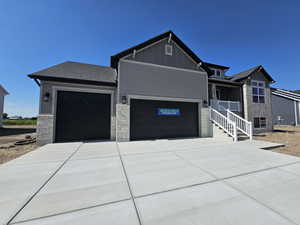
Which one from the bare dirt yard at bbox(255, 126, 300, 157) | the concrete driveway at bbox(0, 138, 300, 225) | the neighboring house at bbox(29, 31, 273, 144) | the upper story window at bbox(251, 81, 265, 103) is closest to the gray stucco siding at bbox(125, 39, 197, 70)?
the neighboring house at bbox(29, 31, 273, 144)

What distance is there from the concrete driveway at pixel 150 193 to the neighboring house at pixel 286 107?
24.1 metres

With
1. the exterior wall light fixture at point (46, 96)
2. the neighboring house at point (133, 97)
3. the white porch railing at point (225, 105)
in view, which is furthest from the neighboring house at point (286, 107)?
the exterior wall light fixture at point (46, 96)

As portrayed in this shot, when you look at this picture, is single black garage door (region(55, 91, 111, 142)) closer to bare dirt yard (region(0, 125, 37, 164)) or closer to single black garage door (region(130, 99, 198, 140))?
bare dirt yard (region(0, 125, 37, 164))

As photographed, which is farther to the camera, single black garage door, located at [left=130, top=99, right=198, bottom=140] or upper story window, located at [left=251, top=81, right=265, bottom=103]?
upper story window, located at [left=251, top=81, right=265, bottom=103]

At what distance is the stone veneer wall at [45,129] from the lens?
707cm

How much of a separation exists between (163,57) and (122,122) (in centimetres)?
552

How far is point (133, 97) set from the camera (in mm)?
8414

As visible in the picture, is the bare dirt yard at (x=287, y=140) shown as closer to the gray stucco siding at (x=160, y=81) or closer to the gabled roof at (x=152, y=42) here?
the gray stucco siding at (x=160, y=81)

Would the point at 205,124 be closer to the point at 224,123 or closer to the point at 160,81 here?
the point at 224,123

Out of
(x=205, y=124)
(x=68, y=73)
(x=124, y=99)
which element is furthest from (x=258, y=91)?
(x=68, y=73)

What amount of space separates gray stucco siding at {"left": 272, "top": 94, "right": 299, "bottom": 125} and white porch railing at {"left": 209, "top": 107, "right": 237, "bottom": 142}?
20.0 m

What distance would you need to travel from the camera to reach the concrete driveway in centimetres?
171

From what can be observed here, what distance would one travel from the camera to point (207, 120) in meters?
9.73

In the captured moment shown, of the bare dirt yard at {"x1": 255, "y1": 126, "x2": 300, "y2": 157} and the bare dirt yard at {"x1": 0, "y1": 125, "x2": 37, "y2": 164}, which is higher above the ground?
the bare dirt yard at {"x1": 255, "y1": 126, "x2": 300, "y2": 157}
